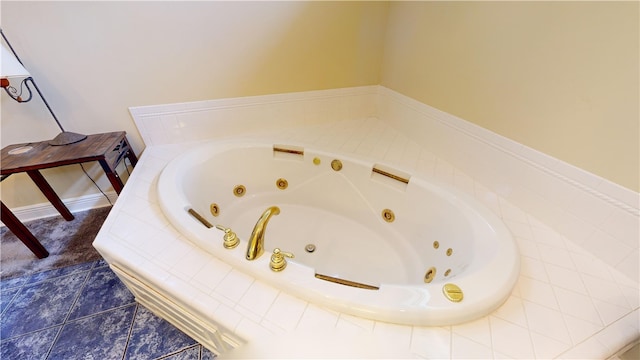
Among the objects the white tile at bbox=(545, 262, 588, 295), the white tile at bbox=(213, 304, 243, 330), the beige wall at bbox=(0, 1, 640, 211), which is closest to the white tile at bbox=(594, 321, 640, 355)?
the white tile at bbox=(545, 262, 588, 295)

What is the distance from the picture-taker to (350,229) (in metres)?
1.50

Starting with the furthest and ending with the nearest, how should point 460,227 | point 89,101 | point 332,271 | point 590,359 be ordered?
point 89,101, point 332,271, point 460,227, point 590,359

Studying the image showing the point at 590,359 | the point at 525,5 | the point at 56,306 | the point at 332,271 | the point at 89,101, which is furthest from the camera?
the point at 89,101

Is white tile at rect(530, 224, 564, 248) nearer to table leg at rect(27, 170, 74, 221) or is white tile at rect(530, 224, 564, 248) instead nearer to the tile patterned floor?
the tile patterned floor

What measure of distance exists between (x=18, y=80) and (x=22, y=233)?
2.66 feet

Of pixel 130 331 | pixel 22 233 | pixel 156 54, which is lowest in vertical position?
pixel 130 331

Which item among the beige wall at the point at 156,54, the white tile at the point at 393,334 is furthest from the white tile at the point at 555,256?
the beige wall at the point at 156,54

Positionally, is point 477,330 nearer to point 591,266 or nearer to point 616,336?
point 616,336

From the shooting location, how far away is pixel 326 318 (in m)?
0.69

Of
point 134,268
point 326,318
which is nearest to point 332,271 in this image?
point 326,318

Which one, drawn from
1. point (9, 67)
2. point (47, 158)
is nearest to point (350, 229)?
point (47, 158)

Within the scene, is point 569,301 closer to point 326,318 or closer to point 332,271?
point 326,318

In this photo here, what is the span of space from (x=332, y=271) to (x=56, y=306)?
134cm

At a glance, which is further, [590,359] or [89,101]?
[89,101]
